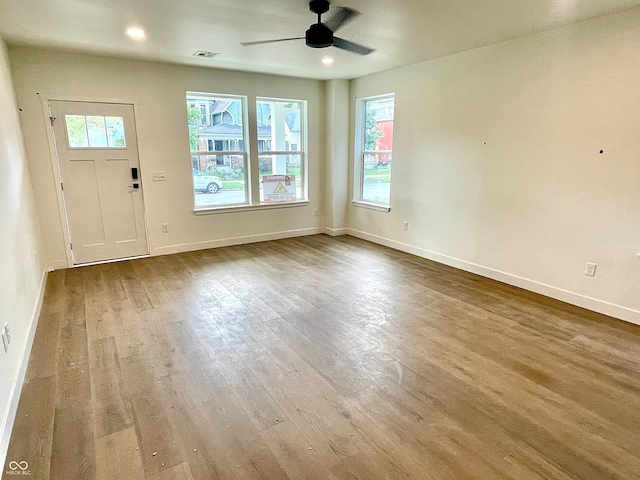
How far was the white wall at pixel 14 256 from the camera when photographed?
2.02m

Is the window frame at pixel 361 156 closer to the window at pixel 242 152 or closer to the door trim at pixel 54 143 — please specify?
the window at pixel 242 152

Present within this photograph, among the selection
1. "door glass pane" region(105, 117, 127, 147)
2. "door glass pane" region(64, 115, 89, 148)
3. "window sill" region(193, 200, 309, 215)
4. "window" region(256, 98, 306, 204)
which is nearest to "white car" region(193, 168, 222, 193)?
"window sill" region(193, 200, 309, 215)

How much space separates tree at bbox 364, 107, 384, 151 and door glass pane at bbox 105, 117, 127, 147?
3.44 metres

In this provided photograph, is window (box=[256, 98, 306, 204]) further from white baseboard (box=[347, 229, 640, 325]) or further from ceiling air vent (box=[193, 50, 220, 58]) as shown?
white baseboard (box=[347, 229, 640, 325])

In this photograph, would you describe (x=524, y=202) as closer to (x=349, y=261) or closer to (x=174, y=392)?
(x=349, y=261)

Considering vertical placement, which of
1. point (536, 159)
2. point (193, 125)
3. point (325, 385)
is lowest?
point (325, 385)

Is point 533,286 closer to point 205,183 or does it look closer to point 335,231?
point 335,231

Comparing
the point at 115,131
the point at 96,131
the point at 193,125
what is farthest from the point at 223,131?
the point at 96,131

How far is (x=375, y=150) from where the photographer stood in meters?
5.70

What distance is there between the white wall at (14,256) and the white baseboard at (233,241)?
4.70 feet

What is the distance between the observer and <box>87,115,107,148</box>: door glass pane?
4.39 m

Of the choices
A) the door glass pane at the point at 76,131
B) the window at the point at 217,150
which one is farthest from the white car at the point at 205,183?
the door glass pane at the point at 76,131

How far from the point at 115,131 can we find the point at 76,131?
→ 0.40 metres

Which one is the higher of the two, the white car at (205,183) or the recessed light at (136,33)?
the recessed light at (136,33)
